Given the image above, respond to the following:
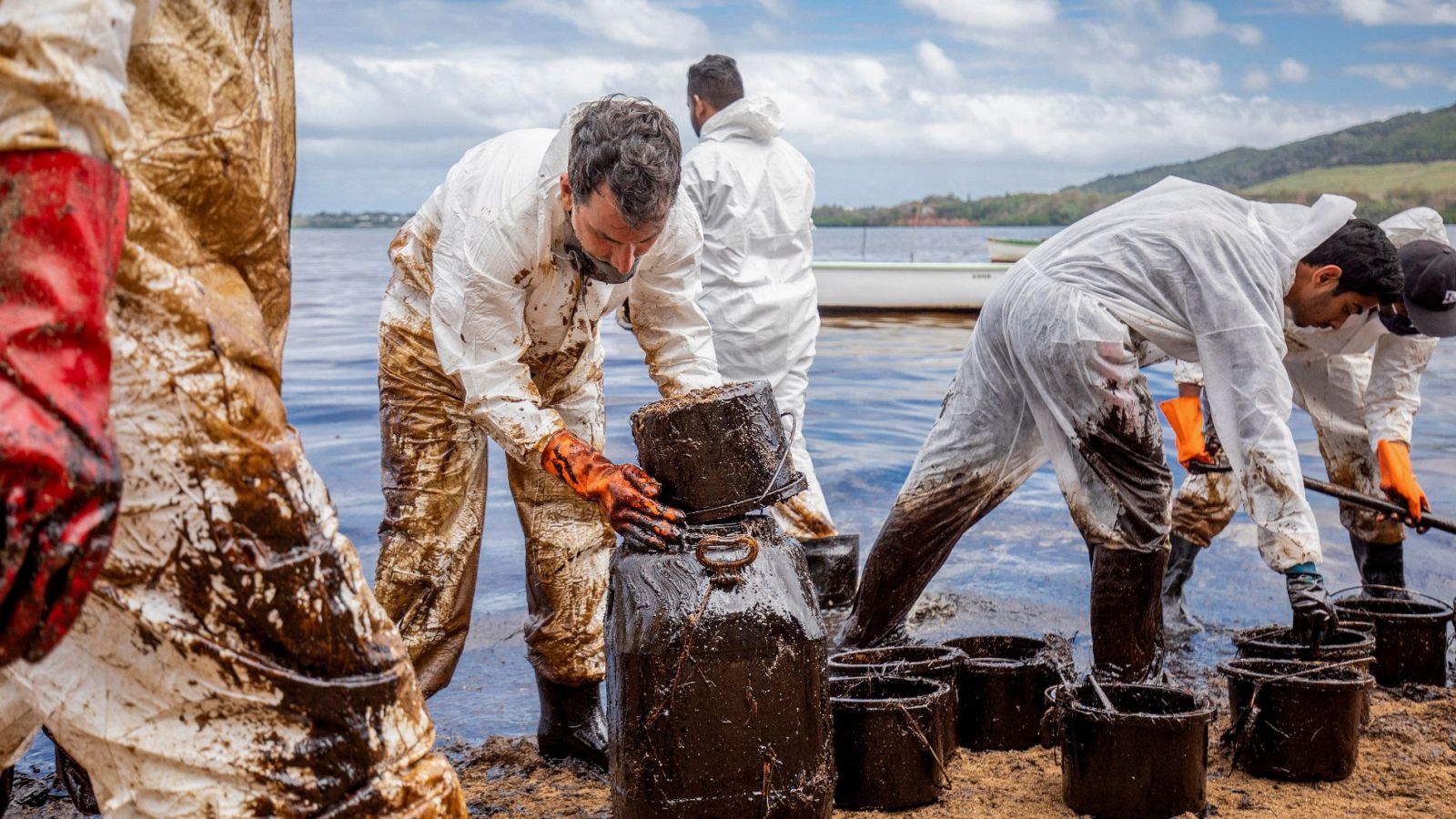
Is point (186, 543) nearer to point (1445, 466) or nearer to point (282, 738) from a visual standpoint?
point (282, 738)

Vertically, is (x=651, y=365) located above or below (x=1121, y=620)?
above

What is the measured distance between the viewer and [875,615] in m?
4.97

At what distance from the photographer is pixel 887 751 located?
376 cm

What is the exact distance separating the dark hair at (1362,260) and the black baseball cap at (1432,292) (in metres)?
0.56

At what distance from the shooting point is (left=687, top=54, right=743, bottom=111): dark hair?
6.64 meters

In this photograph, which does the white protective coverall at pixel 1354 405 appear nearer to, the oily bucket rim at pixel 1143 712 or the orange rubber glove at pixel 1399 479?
the orange rubber glove at pixel 1399 479

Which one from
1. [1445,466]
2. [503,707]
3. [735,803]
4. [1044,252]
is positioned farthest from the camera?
[1445,466]

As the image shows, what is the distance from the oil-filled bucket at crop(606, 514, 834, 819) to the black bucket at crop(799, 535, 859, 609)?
8.73 feet

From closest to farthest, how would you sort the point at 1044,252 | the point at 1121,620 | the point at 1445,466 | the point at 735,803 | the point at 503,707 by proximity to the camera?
the point at 735,803, the point at 1121,620, the point at 1044,252, the point at 503,707, the point at 1445,466

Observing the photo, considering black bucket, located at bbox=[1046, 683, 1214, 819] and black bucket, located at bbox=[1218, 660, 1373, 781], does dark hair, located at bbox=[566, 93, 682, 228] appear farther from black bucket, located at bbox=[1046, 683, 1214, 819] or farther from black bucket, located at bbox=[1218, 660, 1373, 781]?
black bucket, located at bbox=[1218, 660, 1373, 781]

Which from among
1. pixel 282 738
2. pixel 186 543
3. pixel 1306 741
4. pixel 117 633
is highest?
pixel 186 543

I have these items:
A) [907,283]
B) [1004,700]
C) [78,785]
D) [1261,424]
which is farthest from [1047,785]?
[907,283]

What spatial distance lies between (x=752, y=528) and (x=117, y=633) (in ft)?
5.37

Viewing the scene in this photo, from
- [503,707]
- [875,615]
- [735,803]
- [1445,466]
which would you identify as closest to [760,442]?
[735,803]
